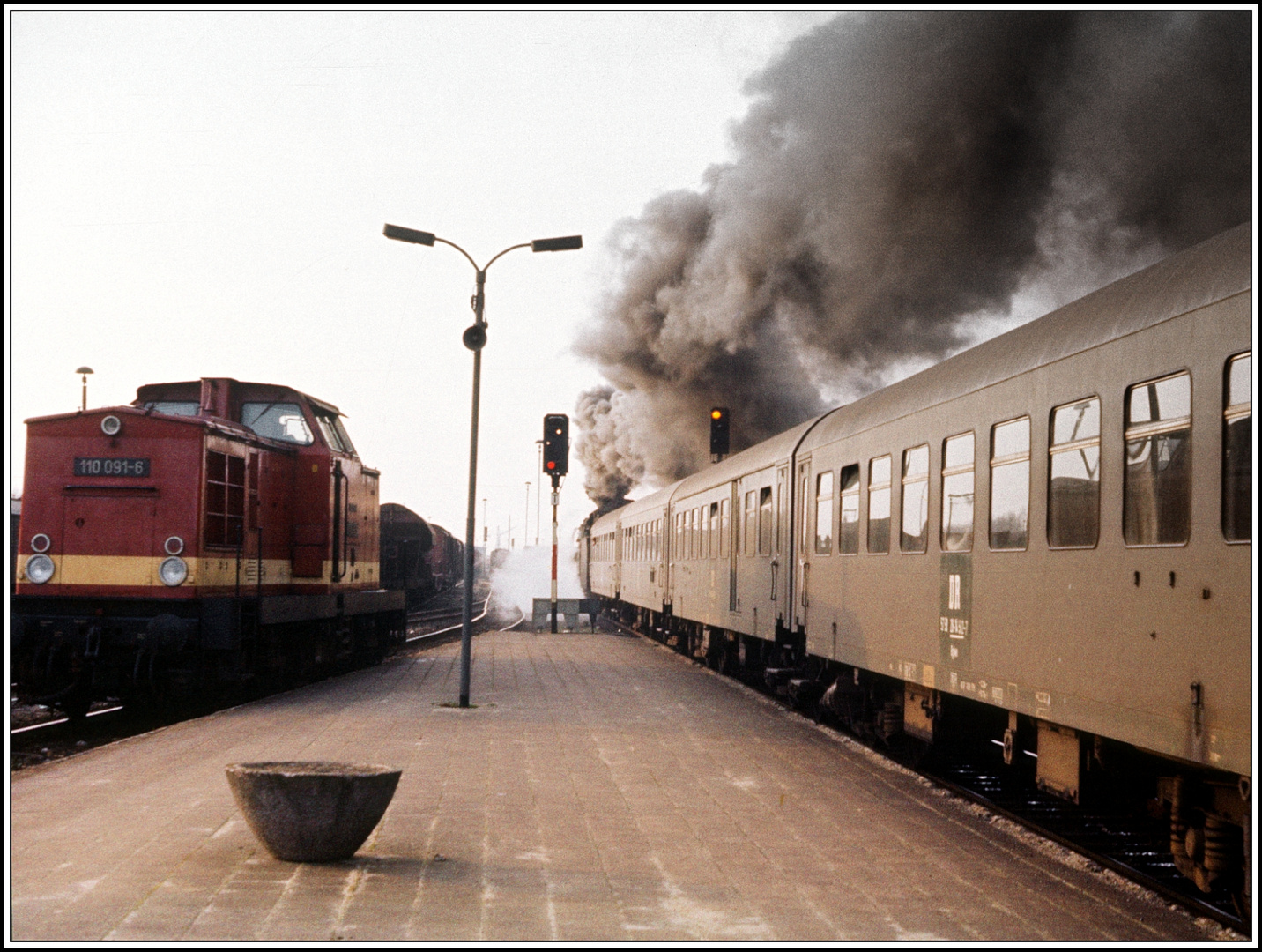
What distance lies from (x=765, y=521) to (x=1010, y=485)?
825cm

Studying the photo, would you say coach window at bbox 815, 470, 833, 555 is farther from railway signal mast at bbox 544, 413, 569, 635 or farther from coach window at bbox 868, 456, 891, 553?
railway signal mast at bbox 544, 413, 569, 635

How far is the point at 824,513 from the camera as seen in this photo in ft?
45.5

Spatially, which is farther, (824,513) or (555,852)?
(824,513)

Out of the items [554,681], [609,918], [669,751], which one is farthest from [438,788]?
[554,681]

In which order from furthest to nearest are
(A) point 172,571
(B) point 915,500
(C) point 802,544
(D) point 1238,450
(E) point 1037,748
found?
(C) point 802,544
(A) point 172,571
(B) point 915,500
(E) point 1037,748
(D) point 1238,450

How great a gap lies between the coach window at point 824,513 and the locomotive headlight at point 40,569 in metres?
8.53

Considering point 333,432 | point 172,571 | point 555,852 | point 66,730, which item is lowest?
point 66,730

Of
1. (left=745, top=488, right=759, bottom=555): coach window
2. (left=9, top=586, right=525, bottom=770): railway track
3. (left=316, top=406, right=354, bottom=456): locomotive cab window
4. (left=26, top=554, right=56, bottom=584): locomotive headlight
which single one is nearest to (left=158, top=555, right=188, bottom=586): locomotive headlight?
(left=26, top=554, right=56, bottom=584): locomotive headlight

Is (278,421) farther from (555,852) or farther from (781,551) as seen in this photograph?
(555,852)

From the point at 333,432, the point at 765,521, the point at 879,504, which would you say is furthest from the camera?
the point at 333,432

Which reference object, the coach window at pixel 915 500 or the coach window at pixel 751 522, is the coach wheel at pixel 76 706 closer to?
the coach window at pixel 751 522

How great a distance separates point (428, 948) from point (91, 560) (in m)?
10.6

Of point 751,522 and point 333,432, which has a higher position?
point 333,432

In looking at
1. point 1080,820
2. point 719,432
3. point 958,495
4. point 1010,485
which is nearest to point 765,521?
point 958,495
